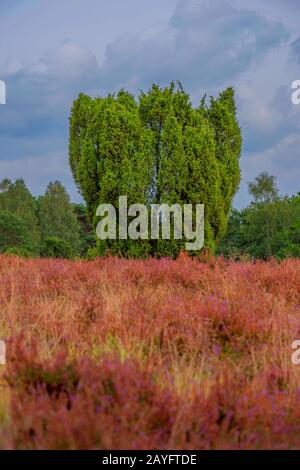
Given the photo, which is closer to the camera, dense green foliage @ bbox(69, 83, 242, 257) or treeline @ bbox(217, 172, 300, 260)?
dense green foliage @ bbox(69, 83, 242, 257)

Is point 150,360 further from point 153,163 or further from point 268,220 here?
point 268,220

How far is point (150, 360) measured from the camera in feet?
15.8

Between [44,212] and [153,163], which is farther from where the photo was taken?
[44,212]

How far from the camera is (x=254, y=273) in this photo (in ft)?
30.5

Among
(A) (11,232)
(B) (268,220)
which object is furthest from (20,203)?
(B) (268,220)

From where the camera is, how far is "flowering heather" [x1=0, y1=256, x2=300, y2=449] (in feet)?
11.7

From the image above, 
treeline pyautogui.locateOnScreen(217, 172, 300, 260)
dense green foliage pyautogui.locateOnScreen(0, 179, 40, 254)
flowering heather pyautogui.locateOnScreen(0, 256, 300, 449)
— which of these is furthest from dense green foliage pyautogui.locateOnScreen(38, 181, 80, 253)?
flowering heather pyautogui.locateOnScreen(0, 256, 300, 449)

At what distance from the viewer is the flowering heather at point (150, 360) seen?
3580mm

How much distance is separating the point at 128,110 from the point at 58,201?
134ft

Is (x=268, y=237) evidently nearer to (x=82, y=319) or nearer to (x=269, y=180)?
(x=269, y=180)

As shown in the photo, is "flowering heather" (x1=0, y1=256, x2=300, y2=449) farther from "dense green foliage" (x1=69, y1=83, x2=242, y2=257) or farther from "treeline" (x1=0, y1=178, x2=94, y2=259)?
"treeline" (x1=0, y1=178, x2=94, y2=259)

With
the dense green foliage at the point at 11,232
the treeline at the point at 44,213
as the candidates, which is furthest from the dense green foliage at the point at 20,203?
the dense green foliage at the point at 11,232

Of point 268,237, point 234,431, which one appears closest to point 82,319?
point 234,431

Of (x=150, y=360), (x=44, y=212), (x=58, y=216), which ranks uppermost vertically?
(x=44, y=212)
